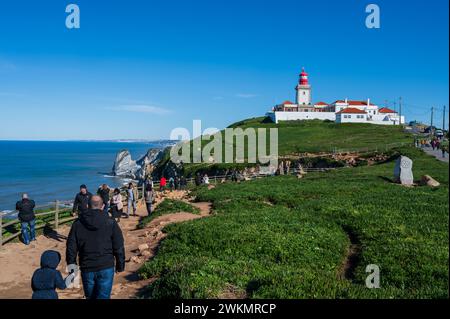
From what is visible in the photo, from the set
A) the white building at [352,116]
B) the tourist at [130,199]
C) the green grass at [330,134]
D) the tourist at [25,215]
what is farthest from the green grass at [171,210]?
the white building at [352,116]

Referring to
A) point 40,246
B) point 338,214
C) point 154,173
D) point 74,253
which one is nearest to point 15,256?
point 40,246

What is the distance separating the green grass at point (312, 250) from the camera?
846cm

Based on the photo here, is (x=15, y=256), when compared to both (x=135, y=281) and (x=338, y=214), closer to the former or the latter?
(x=135, y=281)

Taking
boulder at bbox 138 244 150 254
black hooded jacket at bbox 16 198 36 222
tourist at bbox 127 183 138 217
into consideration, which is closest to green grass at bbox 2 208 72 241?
black hooded jacket at bbox 16 198 36 222

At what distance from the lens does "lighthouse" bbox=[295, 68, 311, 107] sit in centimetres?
14012

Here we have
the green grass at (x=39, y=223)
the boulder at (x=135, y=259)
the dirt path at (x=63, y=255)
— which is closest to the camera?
the dirt path at (x=63, y=255)

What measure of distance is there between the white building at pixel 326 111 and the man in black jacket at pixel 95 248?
382 ft

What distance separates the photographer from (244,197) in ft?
83.6

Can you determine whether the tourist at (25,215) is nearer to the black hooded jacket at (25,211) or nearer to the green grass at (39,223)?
the black hooded jacket at (25,211)

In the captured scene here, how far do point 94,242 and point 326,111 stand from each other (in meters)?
136

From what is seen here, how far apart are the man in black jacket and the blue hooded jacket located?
721mm

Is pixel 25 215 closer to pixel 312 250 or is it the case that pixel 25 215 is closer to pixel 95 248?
pixel 95 248

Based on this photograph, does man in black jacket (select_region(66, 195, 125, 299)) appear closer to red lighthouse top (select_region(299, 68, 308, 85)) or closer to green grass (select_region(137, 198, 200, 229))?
green grass (select_region(137, 198, 200, 229))
